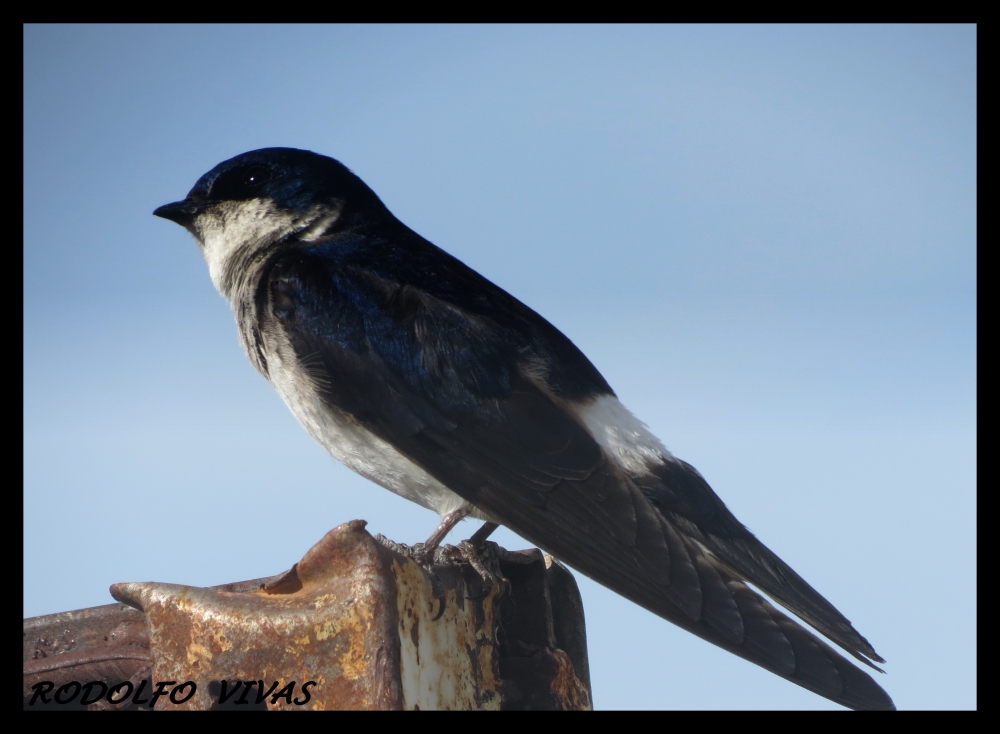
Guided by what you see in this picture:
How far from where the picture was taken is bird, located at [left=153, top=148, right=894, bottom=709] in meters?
3.03

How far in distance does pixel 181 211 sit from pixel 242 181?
1.14 ft

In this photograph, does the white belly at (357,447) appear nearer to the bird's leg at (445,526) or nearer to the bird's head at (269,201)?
the bird's leg at (445,526)

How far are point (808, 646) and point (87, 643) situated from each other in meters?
2.11

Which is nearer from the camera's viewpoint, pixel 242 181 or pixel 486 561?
pixel 486 561

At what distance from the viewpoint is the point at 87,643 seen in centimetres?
236

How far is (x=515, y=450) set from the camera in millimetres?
3334

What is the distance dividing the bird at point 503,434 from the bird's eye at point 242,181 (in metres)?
0.38

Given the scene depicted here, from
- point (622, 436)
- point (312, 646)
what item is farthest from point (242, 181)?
point (312, 646)

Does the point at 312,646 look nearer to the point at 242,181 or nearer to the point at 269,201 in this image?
the point at 269,201

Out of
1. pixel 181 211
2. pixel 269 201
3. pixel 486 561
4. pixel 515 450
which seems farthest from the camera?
pixel 181 211

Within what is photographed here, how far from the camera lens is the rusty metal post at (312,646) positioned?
1.87m

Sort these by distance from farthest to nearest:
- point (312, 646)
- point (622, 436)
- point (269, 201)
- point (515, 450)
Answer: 1. point (269, 201)
2. point (622, 436)
3. point (515, 450)
4. point (312, 646)

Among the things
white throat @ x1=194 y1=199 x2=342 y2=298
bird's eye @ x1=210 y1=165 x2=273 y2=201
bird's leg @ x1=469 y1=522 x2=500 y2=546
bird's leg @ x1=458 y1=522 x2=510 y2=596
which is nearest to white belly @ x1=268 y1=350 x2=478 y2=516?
bird's leg @ x1=469 y1=522 x2=500 y2=546

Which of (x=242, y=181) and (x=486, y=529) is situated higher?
(x=242, y=181)
